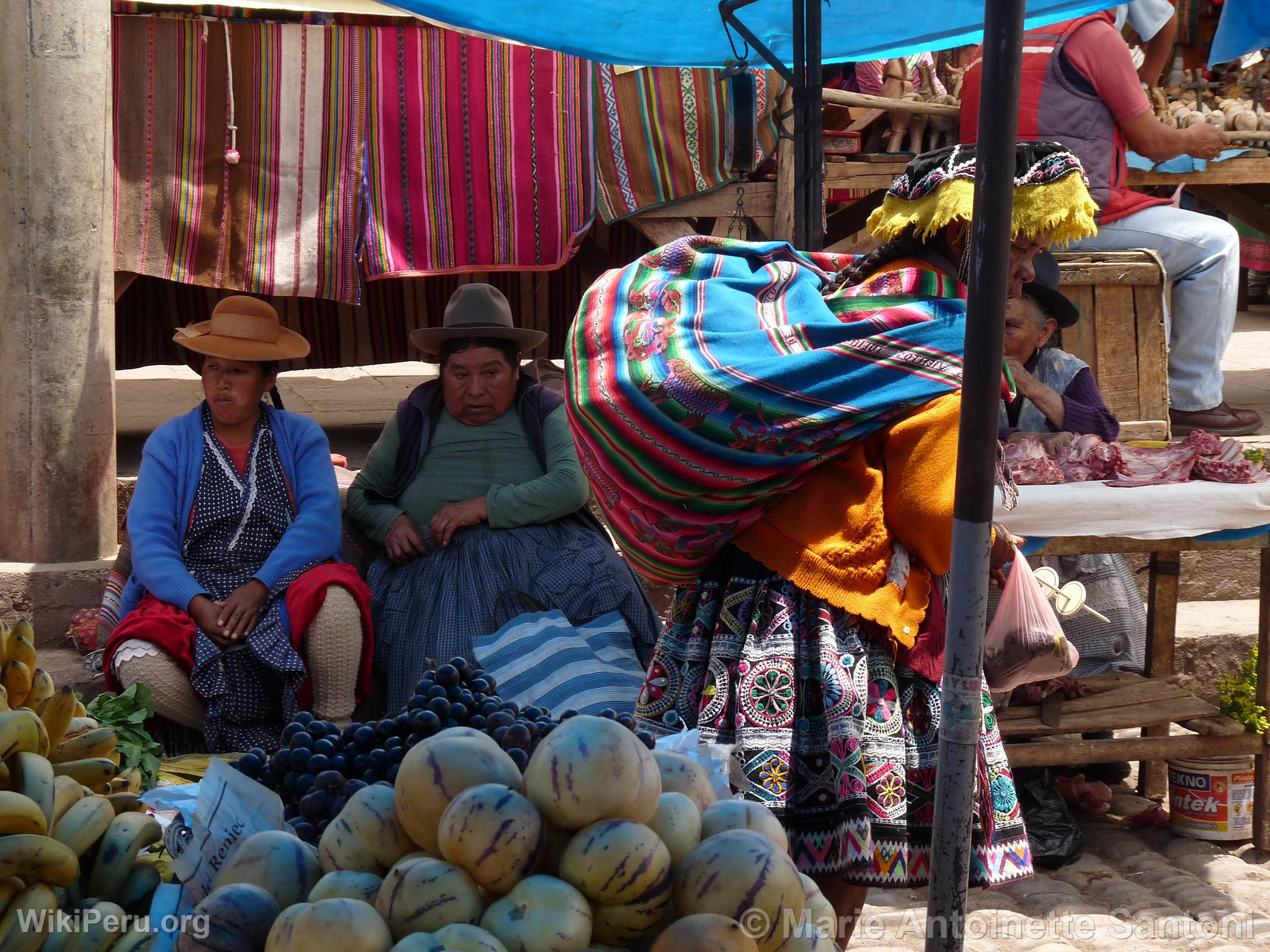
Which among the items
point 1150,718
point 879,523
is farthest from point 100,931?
point 1150,718

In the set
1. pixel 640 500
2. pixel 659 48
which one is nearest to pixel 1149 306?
pixel 659 48

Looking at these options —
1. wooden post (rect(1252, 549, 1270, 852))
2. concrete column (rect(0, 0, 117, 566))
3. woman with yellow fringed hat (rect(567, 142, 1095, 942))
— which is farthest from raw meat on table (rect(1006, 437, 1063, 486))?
concrete column (rect(0, 0, 117, 566))

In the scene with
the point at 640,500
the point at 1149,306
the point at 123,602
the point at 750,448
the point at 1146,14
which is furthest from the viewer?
the point at 1146,14

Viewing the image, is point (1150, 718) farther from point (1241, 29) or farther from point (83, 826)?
point (1241, 29)

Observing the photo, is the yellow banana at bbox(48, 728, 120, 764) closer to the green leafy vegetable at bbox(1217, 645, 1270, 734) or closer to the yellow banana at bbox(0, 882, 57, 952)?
the yellow banana at bbox(0, 882, 57, 952)

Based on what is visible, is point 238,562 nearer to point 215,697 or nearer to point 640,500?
point 215,697

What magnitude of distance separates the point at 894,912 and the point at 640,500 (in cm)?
158

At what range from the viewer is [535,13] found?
4195 millimetres

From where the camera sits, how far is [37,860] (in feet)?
4.25

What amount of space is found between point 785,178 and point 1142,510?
2.51m

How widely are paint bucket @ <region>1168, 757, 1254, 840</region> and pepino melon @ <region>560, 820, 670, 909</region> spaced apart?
124 inches

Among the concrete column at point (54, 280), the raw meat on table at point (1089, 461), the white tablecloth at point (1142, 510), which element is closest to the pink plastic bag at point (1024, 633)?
the white tablecloth at point (1142, 510)

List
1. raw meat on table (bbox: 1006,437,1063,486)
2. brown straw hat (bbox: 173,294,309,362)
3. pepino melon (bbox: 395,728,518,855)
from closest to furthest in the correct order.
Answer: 1. pepino melon (bbox: 395,728,518,855)
2. raw meat on table (bbox: 1006,437,1063,486)
3. brown straw hat (bbox: 173,294,309,362)

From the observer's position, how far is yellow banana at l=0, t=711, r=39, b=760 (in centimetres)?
143
